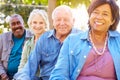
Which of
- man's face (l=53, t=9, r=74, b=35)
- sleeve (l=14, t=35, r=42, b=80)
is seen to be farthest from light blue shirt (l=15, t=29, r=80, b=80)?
man's face (l=53, t=9, r=74, b=35)

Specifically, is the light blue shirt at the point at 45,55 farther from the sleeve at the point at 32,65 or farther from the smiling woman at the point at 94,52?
the smiling woman at the point at 94,52

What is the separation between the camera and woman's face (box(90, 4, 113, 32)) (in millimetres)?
3400

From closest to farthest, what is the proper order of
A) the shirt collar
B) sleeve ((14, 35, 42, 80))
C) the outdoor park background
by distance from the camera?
the shirt collar
sleeve ((14, 35, 42, 80))
the outdoor park background

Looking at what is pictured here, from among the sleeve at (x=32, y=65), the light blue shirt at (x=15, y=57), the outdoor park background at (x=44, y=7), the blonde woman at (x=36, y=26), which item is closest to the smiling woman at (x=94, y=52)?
the sleeve at (x=32, y=65)

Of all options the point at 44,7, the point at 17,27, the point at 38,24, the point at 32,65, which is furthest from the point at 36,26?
the point at 44,7

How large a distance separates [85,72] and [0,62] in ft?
8.08

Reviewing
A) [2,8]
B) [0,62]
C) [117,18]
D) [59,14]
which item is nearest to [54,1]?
[0,62]

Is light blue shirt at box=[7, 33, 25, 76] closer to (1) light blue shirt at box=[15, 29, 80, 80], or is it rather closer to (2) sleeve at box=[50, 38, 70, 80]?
(1) light blue shirt at box=[15, 29, 80, 80]

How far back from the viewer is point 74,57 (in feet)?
11.1

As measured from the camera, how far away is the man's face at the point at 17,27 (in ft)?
18.4

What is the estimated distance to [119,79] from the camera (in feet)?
11.0

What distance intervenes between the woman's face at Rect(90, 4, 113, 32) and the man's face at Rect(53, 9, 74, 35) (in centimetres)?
66

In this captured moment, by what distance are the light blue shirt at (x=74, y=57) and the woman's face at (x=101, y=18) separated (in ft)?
0.45

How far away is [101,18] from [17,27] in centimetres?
242
